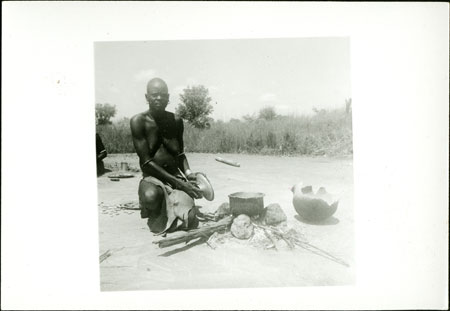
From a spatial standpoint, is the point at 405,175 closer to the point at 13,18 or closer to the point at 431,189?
the point at 431,189

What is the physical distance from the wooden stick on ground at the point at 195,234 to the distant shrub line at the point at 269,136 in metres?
0.77

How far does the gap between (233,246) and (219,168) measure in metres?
0.82

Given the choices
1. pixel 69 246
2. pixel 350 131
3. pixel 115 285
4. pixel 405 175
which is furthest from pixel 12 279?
pixel 405 175

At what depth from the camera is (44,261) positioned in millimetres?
4160

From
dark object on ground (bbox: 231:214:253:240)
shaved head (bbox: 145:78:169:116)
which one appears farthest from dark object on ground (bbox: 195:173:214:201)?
shaved head (bbox: 145:78:169:116)

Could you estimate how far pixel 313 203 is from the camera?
4.17 meters

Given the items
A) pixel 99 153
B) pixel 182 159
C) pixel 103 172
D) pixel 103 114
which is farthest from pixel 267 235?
pixel 103 114

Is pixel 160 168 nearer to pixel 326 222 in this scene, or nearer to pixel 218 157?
pixel 218 157

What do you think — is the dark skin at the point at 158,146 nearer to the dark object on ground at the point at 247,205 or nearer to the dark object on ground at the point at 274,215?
the dark object on ground at the point at 247,205

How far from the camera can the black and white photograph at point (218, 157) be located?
4141mm

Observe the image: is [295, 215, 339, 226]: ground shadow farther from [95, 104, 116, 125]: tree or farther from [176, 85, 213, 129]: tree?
[95, 104, 116, 125]: tree

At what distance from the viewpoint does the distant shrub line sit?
13.8ft

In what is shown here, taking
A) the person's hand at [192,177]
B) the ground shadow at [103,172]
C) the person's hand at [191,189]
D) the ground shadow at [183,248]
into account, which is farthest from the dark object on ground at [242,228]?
the ground shadow at [103,172]

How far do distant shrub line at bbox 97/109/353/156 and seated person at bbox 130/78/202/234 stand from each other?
5.0 inches
